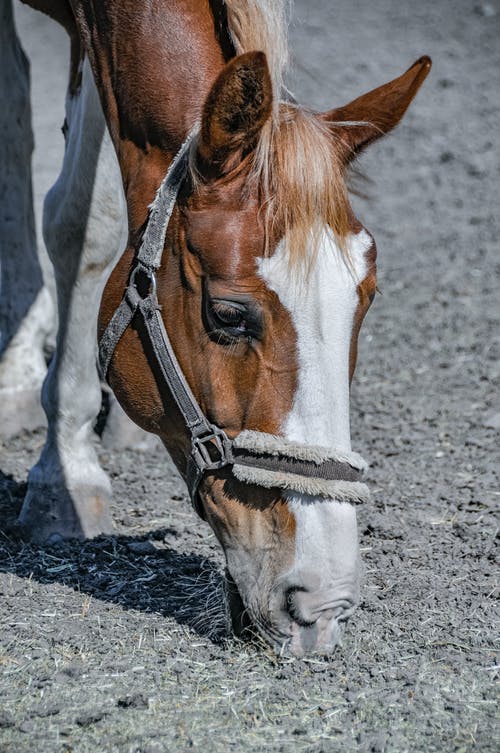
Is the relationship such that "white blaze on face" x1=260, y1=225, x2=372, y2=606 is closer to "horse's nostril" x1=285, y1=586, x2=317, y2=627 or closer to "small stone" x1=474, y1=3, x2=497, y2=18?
"horse's nostril" x1=285, y1=586, x2=317, y2=627

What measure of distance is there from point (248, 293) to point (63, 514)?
1.55 metres

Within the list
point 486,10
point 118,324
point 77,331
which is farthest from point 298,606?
point 486,10

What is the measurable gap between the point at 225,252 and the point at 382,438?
242 cm

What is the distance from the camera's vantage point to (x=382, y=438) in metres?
4.57

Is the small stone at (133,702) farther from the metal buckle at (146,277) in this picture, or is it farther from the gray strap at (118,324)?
the metal buckle at (146,277)

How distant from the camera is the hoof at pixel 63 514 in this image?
11.5ft

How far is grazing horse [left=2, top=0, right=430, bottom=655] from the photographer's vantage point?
7.41ft

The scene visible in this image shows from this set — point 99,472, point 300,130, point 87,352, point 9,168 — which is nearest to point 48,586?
point 99,472

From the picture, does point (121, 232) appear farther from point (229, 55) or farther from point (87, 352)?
point (229, 55)

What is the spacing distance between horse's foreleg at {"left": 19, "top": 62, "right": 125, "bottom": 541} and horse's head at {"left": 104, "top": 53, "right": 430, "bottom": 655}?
1.21m

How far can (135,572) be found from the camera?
123 inches

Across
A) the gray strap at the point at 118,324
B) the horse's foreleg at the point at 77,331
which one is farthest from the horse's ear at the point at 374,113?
the horse's foreleg at the point at 77,331

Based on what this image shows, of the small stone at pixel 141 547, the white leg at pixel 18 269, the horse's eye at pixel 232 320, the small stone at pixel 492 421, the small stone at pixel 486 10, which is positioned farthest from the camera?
the small stone at pixel 486 10

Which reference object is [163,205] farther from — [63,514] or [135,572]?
[63,514]
